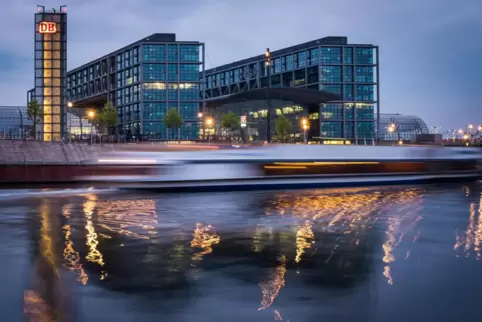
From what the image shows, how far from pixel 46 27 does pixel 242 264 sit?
8567cm

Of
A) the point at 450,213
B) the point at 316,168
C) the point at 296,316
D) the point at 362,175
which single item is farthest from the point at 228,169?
the point at 296,316

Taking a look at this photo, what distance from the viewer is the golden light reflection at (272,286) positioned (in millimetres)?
6406

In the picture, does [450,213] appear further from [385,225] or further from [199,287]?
[199,287]

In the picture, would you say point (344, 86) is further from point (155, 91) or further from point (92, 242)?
point (92, 242)

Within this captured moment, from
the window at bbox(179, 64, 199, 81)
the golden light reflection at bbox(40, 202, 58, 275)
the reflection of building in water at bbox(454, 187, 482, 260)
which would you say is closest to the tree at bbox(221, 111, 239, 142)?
the window at bbox(179, 64, 199, 81)

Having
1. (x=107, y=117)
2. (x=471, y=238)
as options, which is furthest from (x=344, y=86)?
(x=471, y=238)

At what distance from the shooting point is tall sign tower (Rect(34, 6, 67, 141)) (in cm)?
8812

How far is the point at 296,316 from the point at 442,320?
4.24 feet

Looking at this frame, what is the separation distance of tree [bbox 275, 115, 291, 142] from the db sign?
2052 inches

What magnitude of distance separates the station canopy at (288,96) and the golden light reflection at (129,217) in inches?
3690

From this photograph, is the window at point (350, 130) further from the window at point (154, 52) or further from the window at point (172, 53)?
the window at point (154, 52)

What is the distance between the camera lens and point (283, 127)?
126562 millimetres

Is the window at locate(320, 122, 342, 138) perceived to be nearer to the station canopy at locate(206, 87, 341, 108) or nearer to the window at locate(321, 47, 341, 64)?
the station canopy at locate(206, 87, 341, 108)

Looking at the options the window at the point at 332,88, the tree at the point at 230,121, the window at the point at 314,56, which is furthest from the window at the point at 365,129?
the tree at the point at 230,121
